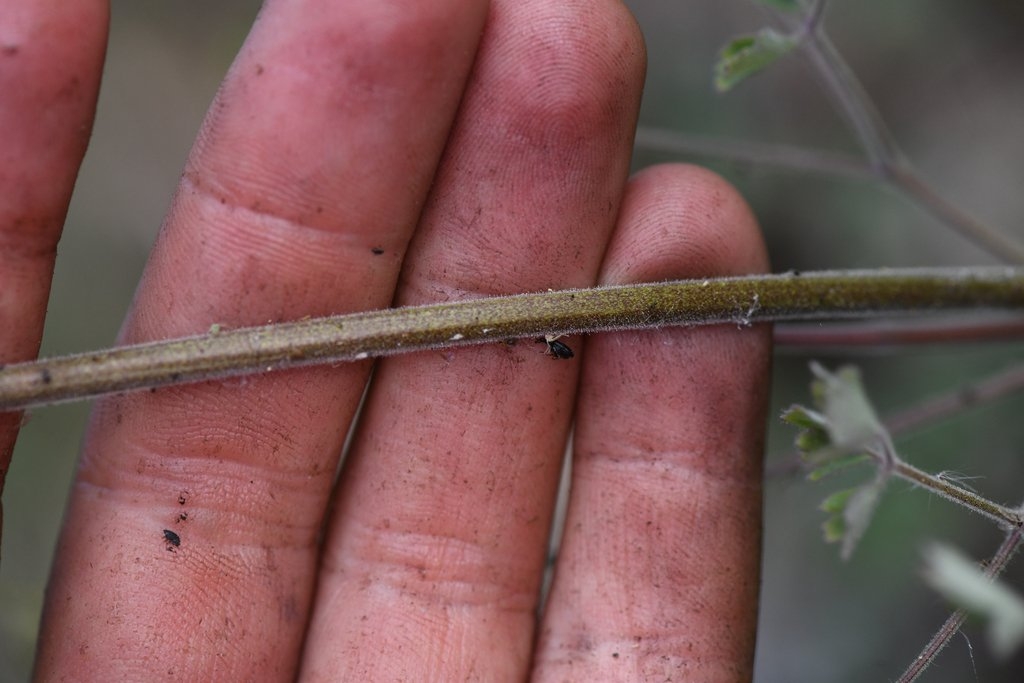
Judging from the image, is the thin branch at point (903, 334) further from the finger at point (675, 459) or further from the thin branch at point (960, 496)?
the thin branch at point (960, 496)

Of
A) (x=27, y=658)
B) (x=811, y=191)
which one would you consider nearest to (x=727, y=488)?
(x=811, y=191)

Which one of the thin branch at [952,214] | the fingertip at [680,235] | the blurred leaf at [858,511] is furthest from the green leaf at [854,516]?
the thin branch at [952,214]

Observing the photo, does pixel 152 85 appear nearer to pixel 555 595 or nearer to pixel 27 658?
pixel 27 658

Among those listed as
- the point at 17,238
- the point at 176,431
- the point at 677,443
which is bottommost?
the point at 677,443

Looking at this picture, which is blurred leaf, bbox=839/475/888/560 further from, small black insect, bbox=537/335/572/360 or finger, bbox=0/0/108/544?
finger, bbox=0/0/108/544

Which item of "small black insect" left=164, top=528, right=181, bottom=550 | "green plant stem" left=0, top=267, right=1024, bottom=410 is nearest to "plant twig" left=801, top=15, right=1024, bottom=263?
"green plant stem" left=0, top=267, right=1024, bottom=410

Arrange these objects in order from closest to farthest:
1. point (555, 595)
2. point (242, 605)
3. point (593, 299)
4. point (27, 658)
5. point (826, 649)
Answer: point (593, 299), point (242, 605), point (555, 595), point (27, 658), point (826, 649)

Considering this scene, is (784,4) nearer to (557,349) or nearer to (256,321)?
(557,349)
